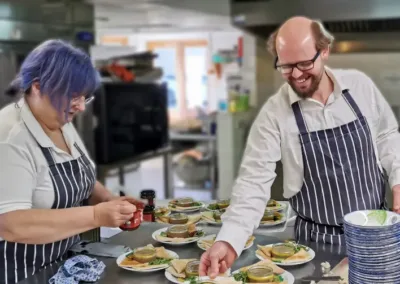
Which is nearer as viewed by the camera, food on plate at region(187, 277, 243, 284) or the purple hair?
food on plate at region(187, 277, 243, 284)

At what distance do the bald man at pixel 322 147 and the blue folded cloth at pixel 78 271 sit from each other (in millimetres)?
408

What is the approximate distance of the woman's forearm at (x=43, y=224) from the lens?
54.8 inches

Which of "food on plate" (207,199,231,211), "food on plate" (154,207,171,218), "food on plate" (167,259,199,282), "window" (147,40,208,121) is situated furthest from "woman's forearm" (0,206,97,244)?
"window" (147,40,208,121)

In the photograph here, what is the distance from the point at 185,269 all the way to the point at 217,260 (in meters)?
0.11

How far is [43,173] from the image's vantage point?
4.93 feet

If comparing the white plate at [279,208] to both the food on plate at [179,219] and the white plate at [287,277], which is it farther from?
the white plate at [287,277]

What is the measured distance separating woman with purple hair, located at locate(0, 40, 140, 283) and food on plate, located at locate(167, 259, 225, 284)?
18 cm

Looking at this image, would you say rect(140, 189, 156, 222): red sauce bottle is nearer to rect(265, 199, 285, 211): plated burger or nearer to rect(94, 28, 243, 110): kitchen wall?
rect(265, 199, 285, 211): plated burger

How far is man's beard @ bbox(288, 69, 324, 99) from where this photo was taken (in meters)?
1.50

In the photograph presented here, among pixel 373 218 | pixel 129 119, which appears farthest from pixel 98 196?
pixel 129 119

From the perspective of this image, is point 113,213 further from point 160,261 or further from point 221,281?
point 221,281

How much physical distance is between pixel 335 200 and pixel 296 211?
5.7 inches

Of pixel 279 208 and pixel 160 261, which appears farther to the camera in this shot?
pixel 279 208

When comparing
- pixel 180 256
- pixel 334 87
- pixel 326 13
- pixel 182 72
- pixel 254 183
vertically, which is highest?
pixel 326 13
